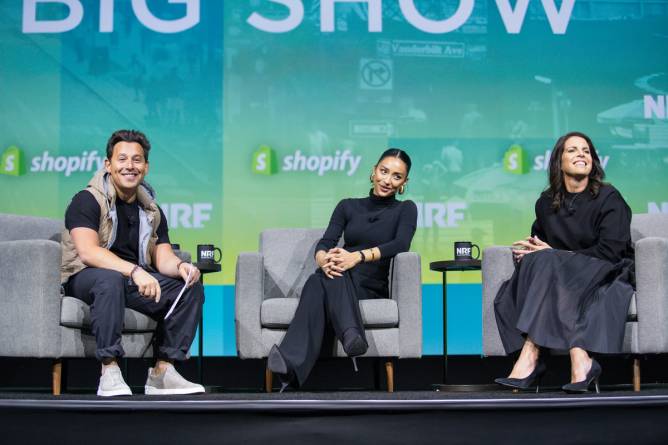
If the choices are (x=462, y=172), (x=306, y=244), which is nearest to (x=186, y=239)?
(x=306, y=244)

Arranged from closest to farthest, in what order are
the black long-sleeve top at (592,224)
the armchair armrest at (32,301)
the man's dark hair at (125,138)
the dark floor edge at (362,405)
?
the dark floor edge at (362,405)
the armchair armrest at (32,301)
the man's dark hair at (125,138)
the black long-sleeve top at (592,224)

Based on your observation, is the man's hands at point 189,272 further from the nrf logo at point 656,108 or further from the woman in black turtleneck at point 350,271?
the nrf logo at point 656,108

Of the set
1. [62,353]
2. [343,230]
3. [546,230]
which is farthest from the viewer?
[343,230]

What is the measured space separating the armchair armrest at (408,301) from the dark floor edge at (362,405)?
1.68 m

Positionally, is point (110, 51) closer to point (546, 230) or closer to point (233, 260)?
point (233, 260)

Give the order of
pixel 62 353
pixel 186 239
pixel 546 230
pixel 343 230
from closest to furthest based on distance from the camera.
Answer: pixel 62 353 → pixel 546 230 → pixel 343 230 → pixel 186 239

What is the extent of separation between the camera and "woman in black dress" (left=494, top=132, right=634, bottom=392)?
10.5ft

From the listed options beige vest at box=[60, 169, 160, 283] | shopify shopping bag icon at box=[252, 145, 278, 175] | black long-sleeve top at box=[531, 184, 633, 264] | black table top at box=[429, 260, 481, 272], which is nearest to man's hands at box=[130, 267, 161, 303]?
beige vest at box=[60, 169, 160, 283]

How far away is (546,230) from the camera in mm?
3627

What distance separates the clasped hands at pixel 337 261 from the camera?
3.56m

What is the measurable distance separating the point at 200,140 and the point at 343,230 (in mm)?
1518

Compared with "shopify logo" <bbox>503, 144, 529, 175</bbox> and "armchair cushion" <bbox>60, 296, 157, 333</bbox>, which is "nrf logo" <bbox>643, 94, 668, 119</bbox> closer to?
"shopify logo" <bbox>503, 144, 529, 175</bbox>

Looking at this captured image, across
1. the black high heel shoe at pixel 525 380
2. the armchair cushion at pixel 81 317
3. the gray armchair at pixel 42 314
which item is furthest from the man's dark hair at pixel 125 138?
the black high heel shoe at pixel 525 380

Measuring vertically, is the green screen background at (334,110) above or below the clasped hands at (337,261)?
above
